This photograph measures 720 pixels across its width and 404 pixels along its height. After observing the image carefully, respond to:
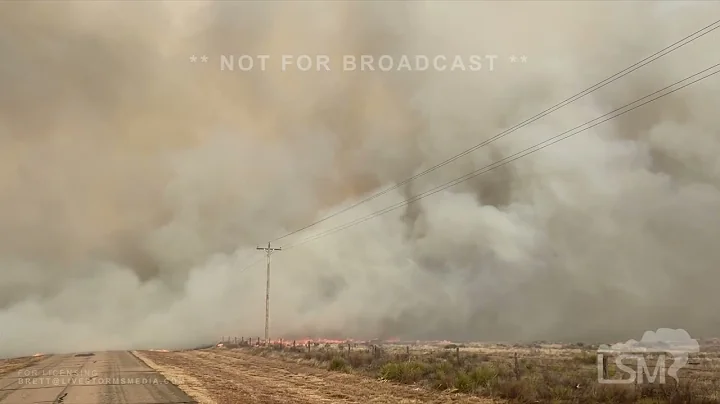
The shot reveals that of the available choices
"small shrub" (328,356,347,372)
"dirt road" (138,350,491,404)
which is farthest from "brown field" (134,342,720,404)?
"small shrub" (328,356,347,372)

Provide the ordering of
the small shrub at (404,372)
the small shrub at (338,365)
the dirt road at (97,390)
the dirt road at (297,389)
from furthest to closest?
the small shrub at (338,365) < the small shrub at (404,372) < the dirt road at (297,389) < the dirt road at (97,390)

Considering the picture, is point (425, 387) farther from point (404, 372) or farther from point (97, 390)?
point (97, 390)

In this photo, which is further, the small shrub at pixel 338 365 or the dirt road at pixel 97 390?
the small shrub at pixel 338 365

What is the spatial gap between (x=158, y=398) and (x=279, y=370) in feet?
53.2

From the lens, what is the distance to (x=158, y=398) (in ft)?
65.8

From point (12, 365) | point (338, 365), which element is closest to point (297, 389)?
point (338, 365)

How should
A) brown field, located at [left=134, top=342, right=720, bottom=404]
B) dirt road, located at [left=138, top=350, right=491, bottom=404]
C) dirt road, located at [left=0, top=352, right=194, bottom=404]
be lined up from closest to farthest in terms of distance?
brown field, located at [left=134, top=342, right=720, bottom=404], dirt road, located at [left=0, top=352, right=194, bottom=404], dirt road, located at [left=138, top=350, right=491, bottom=404]

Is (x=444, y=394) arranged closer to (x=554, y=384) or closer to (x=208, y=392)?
(x=554, y=384)

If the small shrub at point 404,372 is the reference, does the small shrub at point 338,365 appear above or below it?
below

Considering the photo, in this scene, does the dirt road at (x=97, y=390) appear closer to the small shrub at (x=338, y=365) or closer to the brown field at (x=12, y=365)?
the small shrub at (x=338, y=365)

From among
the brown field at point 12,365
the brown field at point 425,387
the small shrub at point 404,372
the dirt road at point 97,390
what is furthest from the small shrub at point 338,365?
the brown field at point 12,365

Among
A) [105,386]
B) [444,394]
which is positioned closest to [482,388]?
[444,394]

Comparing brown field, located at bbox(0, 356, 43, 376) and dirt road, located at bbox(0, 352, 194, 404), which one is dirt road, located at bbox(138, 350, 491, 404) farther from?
brown field, located at bbox(0, 356, 43, 376)

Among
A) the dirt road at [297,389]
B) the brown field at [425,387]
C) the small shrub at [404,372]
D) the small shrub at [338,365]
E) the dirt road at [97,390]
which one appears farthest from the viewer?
the small shrub at [338,365]
